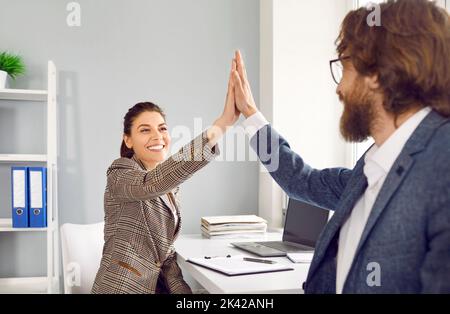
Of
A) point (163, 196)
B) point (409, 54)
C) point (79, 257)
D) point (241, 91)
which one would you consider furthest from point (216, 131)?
point (79, 257)

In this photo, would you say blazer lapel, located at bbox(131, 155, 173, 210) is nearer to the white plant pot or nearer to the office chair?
the office chair

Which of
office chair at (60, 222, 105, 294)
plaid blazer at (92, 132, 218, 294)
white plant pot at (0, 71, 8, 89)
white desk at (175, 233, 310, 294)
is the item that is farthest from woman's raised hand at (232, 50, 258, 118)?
white plant pot at (0, 71, 8, 89)

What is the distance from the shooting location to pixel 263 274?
1.45 m

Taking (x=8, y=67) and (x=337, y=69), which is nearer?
(x=337, y=69)

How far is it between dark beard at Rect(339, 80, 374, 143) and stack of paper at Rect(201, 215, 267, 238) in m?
1.29

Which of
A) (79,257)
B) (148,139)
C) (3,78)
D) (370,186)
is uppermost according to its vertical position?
(3,78)

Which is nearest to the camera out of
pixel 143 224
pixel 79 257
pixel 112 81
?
pixel 143 224

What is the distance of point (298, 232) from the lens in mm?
2057

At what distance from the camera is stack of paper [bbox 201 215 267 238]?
2312 millimetres

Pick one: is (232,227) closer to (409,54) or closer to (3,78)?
(3,78)

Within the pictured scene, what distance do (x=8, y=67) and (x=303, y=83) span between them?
1587 mm

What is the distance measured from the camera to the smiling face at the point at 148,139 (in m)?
1.79
